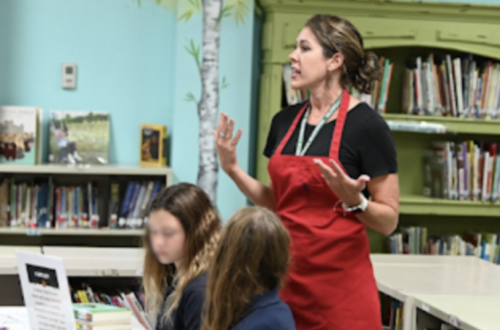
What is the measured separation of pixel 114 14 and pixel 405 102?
6.27 feet

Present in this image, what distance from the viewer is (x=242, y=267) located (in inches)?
67.1

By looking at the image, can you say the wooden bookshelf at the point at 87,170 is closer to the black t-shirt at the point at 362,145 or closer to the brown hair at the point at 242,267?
the black t-shirt at the point at 362,145

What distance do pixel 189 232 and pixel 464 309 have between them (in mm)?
1050

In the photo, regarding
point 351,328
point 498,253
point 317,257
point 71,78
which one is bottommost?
point 498,253

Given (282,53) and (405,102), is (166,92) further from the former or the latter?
(405,102)

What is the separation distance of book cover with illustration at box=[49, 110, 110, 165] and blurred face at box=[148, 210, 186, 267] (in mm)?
2874

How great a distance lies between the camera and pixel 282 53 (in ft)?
15.3

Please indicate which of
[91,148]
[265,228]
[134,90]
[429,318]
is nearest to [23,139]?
[91,148]

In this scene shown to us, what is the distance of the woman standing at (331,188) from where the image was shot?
218 centimetres

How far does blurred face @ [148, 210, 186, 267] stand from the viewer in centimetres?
200

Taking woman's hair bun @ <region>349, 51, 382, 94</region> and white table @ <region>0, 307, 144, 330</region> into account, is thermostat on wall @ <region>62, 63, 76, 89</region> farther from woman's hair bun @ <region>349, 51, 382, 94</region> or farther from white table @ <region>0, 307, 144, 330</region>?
woman's hair bun @ <region>349, 51, 382, 94</region>

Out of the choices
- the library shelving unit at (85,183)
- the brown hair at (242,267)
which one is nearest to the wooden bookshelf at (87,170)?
the library shelving unit at (85,183)

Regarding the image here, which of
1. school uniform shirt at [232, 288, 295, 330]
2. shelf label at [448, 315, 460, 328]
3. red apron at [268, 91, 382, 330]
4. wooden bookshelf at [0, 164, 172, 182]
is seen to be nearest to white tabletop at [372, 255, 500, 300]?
shelf label at [448, 315, 460, 328]

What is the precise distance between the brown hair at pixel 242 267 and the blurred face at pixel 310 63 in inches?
26.2
